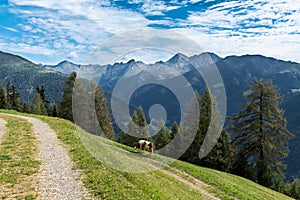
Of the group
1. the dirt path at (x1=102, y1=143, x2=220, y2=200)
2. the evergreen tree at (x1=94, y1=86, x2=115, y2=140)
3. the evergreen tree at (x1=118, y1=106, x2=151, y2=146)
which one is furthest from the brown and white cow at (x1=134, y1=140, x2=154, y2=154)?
the evergreen tree at (x1=94, y1=86, x2=115, y2=140)

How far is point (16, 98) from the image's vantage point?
362 ft

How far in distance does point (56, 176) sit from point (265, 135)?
3817 centimetres

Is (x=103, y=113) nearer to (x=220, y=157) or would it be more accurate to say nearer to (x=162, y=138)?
(x=162, y=138)

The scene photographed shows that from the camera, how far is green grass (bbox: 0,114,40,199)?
46.8 feet

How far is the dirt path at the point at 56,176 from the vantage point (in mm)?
14133

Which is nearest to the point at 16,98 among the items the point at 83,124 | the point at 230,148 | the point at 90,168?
the point at 83,124

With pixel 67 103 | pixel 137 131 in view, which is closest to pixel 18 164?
pixel 67 103

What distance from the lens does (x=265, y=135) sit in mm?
46438

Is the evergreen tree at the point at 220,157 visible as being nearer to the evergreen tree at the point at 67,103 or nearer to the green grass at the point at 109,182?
the green grass at the point at 109,182

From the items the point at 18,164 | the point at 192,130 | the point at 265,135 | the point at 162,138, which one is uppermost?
the point at 265,135

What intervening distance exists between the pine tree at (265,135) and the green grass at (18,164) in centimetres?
3466

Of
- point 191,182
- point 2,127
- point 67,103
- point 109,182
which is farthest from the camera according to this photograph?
point 67,103

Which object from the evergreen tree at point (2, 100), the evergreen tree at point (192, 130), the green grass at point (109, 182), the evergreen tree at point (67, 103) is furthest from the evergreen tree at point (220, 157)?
the evergreen tree at point (2, 100)

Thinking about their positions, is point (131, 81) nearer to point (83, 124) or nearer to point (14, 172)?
point (14, 172)
